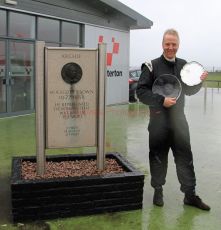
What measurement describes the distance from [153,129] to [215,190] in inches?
53.1

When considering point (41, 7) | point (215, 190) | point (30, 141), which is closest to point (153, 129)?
point (215, 190)

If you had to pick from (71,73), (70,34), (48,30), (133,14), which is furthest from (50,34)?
(71,73)

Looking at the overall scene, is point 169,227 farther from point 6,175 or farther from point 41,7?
point 41,7

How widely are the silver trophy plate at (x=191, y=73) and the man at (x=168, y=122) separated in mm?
45

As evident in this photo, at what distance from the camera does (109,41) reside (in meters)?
15.7

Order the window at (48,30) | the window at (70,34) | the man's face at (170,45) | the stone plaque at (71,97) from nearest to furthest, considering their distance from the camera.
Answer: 1. the man's face at (170,45)
2. the stone plaque at (71,97)
3. the window at (48,30)
4. the window at (70,34)

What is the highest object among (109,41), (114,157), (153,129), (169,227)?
(109,41)

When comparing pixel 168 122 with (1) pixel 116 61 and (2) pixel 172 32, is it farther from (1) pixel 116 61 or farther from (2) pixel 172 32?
(1) pixel 116 61

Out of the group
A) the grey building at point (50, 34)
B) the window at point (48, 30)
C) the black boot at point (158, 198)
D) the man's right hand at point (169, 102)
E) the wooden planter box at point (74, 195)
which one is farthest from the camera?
the window at point (48, 30)

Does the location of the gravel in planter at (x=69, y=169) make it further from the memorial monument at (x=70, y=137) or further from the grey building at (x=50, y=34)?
the grey building at (x=50, y=34)

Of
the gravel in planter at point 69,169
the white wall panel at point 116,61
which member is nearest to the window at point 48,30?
the white wall panel at point 116,61

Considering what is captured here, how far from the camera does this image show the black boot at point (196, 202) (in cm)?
449

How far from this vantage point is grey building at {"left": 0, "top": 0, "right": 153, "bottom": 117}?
37.1 ft

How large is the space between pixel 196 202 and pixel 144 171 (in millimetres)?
1579
